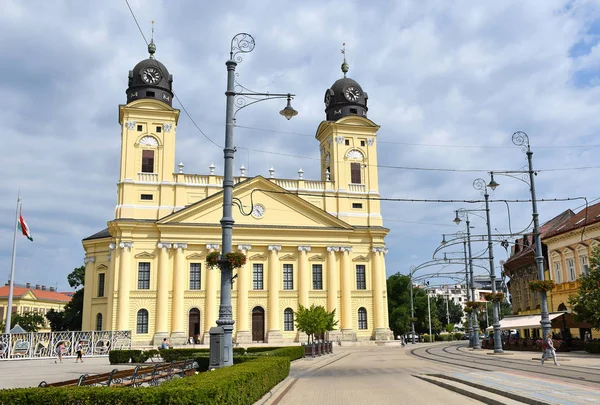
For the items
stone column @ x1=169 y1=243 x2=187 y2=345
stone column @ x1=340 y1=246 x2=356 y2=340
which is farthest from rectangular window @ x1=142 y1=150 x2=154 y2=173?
stone column @ x1=340 y1=246 x2=356 y2=340

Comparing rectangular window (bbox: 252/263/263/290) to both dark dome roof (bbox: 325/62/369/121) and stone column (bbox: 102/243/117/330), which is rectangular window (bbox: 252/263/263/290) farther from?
dark dome roof (bbox: 325/62/369/121)

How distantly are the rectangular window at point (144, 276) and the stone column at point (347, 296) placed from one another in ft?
60.8

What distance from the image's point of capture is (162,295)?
50.1 meters

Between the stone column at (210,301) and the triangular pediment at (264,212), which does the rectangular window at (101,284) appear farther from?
the stone column at (210,301)

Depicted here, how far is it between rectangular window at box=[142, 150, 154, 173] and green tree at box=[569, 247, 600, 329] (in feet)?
122

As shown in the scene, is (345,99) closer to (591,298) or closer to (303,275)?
(303,275)

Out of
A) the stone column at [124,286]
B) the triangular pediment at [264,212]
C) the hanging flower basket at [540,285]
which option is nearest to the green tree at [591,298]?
the hanging flower basket at [540,285]

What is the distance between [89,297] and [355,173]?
2879 centimetres

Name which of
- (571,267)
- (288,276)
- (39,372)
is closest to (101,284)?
(288,276)

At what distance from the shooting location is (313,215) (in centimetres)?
5525

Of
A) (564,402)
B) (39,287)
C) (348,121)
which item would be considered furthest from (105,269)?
(39,287)

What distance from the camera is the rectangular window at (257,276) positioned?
53.4 m

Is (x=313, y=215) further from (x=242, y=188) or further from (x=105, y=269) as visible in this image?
(x=105, y=269)

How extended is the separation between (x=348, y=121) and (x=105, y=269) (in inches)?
1112
